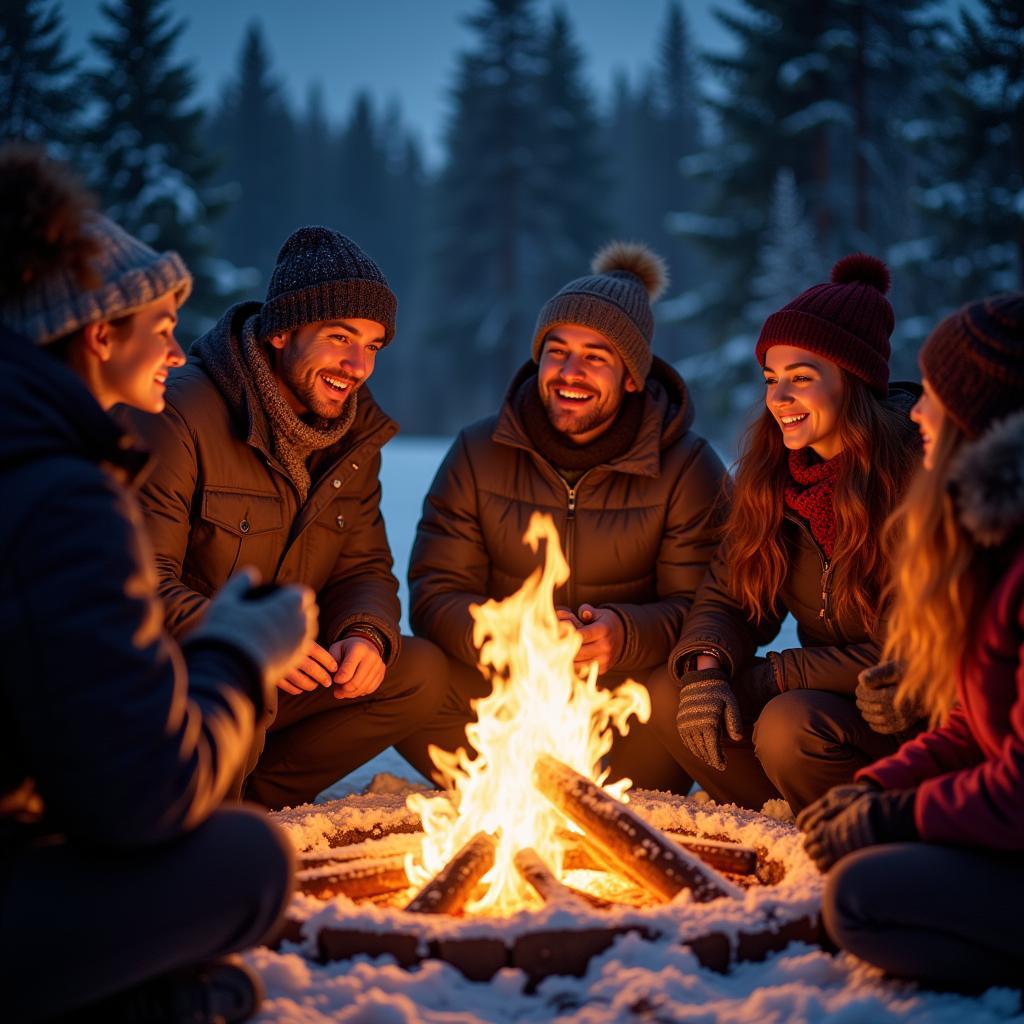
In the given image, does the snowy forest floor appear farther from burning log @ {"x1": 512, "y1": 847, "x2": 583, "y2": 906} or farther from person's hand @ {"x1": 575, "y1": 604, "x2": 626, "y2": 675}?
person's hand @ {"x1": 575, "y1": 604, "x2": 626, "y2": 675}

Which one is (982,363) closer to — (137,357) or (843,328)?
(843,328)

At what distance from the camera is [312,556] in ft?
14.0

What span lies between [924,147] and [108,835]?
66.6 ft

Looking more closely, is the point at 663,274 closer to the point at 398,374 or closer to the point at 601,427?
the point at 601,427

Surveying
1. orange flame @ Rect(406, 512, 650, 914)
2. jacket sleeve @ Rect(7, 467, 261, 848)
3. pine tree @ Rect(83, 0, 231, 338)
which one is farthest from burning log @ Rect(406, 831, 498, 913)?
pine tree @ Rect(83, 0, 231, 338)

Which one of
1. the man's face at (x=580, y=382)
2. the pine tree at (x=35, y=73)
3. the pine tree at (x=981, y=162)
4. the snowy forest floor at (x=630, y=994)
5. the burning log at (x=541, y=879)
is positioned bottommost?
the snowy forest floor at (x=630, y=994)

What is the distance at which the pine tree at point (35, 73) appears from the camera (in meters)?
21.3

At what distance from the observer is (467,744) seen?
15.1 feet

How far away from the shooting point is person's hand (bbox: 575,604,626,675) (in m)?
4.21

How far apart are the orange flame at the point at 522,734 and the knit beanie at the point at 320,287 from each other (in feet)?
3.87

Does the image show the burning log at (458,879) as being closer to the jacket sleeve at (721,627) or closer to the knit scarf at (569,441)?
the jacket sleeve at (721,627)

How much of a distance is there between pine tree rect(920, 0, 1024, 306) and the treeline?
0.11ft

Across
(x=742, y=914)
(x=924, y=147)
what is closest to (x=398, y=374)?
(x=924, y=147)

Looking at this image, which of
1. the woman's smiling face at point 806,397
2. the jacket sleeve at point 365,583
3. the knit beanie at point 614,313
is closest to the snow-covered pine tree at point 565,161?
the knit beanie at point 614,313
